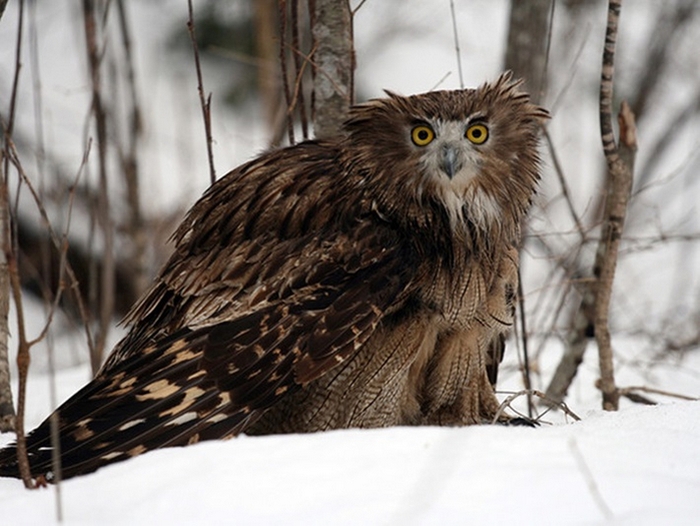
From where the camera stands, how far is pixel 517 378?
5812 mm

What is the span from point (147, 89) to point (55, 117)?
1.23 metres

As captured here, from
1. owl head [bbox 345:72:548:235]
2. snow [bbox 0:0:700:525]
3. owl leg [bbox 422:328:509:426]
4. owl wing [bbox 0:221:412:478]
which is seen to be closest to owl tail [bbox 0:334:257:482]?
owl wing [bbox 0:221:412:478]

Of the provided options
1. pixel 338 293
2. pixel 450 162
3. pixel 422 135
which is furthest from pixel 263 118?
pixel 338 293

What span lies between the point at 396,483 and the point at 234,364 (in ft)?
3.09

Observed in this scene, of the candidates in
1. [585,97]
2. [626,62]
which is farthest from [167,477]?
[585,97]

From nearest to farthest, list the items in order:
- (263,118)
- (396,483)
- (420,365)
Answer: (396,483)
(420,365)
(263,118)

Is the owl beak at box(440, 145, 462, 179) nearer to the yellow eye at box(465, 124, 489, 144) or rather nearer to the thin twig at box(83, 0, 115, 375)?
the yellow eye at box(465, 124, 489, 144)

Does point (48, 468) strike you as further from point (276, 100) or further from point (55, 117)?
point (55, 117)

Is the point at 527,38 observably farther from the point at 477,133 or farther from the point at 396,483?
the point at 396,483

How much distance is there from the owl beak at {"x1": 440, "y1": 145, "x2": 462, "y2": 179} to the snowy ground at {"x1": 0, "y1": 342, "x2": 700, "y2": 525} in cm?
107

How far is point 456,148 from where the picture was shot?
11.8 feet

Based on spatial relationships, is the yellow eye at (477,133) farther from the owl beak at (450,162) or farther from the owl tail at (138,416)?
the owl tail at (138,416)

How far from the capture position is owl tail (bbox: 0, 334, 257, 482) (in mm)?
3145

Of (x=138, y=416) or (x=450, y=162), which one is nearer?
(x=138, y=416)
